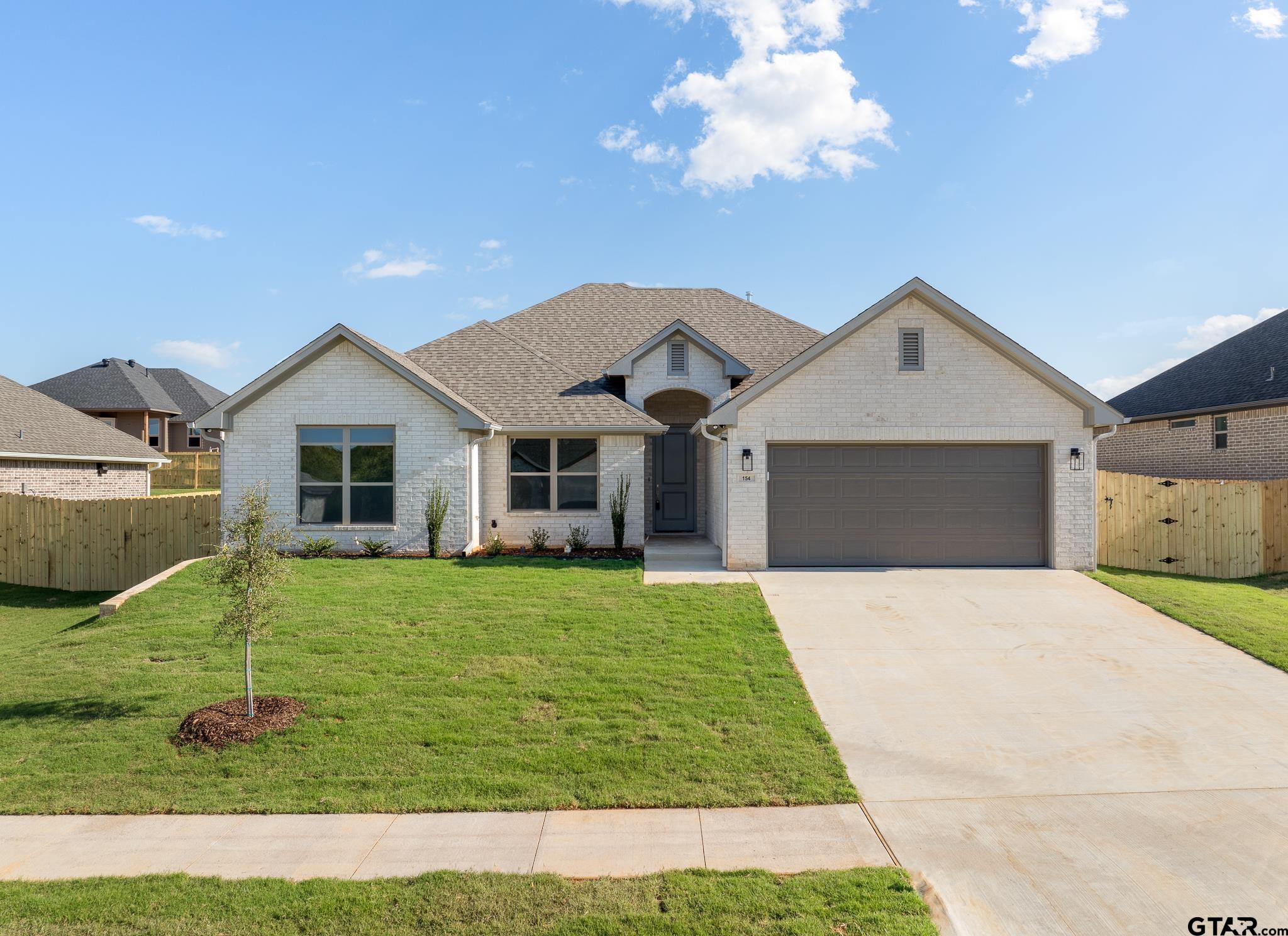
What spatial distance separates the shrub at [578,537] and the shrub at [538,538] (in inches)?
21.3

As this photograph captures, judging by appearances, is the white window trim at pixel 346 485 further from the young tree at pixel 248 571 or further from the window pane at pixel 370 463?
the young tree at pixel 248 571

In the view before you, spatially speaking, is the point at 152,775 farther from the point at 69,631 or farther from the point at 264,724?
the point at 69,631

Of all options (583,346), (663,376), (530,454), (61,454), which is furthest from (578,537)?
(61,454)

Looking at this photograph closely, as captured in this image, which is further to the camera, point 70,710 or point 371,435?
point 371,435

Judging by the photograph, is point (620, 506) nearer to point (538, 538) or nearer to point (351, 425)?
point (538, 538)

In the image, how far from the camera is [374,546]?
14.6 metres

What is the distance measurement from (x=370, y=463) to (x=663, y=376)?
742 cm

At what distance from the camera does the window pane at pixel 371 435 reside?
15078 millimetres

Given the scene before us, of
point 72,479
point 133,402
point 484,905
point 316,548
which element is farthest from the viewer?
point 133,402

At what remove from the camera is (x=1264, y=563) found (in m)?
14.8

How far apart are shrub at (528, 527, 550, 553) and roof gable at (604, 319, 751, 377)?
4.42 metres

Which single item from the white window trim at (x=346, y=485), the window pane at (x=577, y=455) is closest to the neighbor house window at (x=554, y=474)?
the window pane at (x=577, y=455)

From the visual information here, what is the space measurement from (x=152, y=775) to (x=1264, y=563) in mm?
19321

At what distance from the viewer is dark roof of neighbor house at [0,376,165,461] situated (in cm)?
1917
